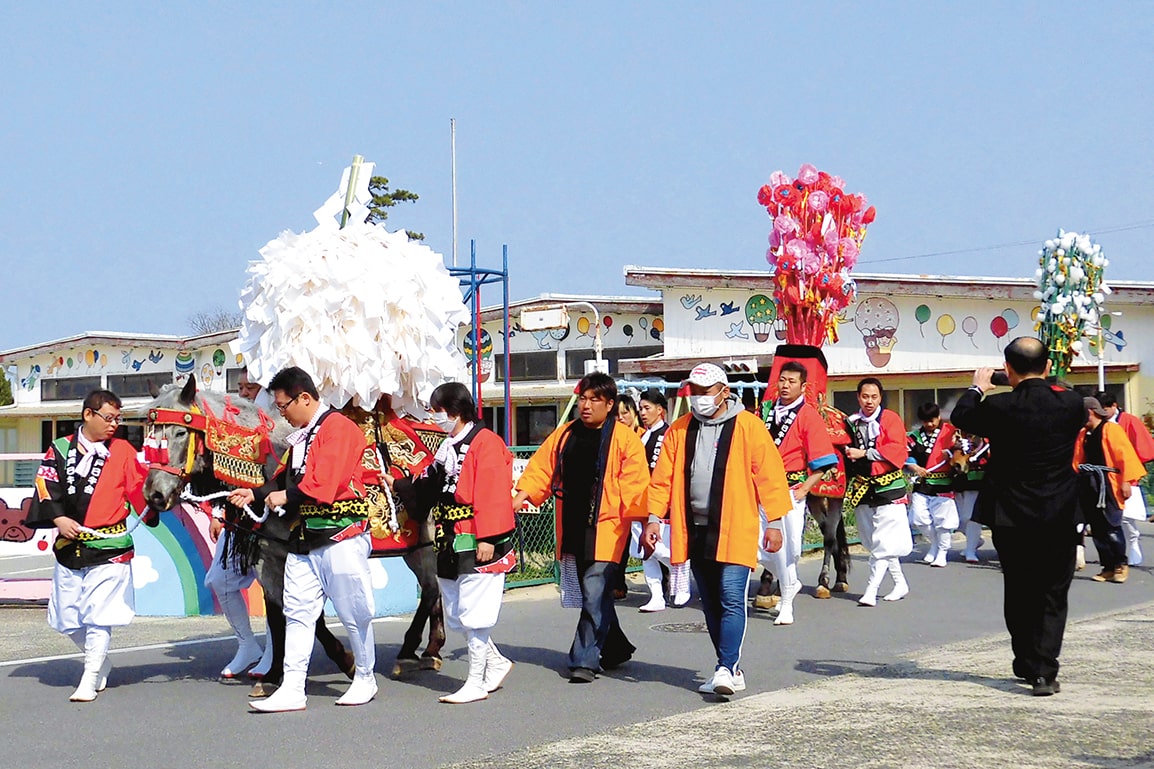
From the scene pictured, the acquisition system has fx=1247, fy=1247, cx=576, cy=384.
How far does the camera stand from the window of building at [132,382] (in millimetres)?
32469

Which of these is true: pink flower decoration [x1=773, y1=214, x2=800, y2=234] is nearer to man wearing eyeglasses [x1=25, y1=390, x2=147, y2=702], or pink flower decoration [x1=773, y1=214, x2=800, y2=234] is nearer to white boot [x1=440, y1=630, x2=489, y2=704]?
white boot [x1=440, y1=630, x2=489, y2=704]

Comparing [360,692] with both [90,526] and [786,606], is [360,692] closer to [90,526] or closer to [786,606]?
[90,526]

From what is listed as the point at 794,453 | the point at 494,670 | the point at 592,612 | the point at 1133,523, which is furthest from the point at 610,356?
the point at 494,670

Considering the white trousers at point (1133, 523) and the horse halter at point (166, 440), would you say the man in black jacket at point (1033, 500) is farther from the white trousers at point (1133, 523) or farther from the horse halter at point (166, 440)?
the white trousers at point (1133, 523)

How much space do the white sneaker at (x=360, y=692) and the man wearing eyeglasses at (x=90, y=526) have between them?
145 cm

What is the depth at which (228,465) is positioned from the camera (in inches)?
281

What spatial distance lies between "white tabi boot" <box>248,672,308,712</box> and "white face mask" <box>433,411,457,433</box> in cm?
164

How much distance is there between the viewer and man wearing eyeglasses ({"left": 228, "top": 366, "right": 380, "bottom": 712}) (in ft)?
22.0

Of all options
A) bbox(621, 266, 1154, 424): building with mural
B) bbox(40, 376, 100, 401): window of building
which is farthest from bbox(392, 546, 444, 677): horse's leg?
bbox(40, 376, 100, 401): window of building

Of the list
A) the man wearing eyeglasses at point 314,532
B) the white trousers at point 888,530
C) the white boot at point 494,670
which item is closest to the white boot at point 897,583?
the white trousers at point 888,530

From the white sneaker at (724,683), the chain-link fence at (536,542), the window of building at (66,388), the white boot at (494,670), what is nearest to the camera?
the white sneaker at (724,683)

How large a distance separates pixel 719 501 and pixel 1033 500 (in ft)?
5.57

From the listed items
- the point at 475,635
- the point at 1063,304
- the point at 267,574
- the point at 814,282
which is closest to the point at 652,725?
the point at 475,635

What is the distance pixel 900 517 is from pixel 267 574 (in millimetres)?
5793
